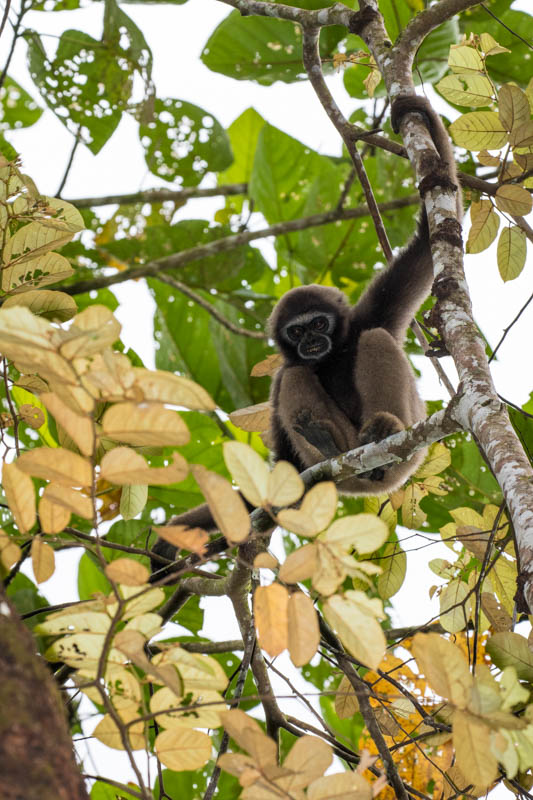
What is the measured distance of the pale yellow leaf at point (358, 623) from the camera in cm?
174

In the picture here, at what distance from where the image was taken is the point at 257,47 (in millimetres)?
6316

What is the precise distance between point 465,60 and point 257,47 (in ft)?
11.4

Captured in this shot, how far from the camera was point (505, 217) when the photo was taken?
3.27m

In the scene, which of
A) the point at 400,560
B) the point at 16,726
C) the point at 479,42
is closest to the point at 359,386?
the point at 400,560

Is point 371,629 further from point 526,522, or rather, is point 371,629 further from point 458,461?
point 458,461

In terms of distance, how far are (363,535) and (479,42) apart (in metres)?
2.74

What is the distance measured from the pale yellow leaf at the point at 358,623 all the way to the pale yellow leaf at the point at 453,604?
149 cm

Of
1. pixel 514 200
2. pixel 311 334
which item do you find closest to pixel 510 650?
pixel 514 200

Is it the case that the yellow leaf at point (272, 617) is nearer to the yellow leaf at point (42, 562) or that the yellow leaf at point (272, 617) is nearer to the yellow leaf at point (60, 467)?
the yellow leaf at point (60, 467)

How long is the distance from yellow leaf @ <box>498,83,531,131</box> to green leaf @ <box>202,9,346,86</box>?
3.64 m

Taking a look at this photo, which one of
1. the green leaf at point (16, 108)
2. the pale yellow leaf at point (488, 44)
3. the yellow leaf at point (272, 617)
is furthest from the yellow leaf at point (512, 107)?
the green leaf at point (16, 108)

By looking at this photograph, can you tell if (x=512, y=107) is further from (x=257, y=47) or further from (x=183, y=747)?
(x=257, y=47)

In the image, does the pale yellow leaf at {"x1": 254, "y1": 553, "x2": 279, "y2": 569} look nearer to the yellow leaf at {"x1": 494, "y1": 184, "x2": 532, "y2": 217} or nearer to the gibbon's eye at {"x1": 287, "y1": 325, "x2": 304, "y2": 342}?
the yellow leaf at {"x1": 494, "y1": 184, "x2": 532, "y2": 217}

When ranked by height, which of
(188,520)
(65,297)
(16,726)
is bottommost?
(16,726)
